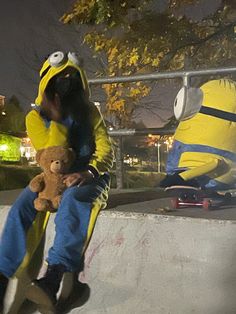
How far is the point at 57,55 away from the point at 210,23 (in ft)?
21.9

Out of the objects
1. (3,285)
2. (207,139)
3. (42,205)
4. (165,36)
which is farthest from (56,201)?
(165,36)

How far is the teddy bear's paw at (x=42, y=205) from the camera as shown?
3.82 meters

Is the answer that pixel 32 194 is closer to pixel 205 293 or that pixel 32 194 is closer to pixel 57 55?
pixel 57 55

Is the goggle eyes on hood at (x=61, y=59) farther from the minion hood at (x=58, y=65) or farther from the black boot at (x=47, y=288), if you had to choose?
the black boot at (x=47, y=288)

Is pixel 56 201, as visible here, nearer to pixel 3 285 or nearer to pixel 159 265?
pixel 3 285

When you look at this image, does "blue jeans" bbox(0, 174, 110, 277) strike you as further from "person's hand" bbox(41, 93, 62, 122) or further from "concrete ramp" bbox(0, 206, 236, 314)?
"person's hand" bbox(41, 93, 62, 122)

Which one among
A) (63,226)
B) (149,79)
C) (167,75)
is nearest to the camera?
(63,226)

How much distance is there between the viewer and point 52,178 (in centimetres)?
389

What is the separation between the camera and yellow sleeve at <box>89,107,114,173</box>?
4012 mm

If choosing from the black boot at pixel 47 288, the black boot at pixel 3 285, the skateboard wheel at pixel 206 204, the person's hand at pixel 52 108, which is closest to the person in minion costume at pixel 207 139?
the skateboard wheel at pixel 206 204

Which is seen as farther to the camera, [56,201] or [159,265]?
[56,201]

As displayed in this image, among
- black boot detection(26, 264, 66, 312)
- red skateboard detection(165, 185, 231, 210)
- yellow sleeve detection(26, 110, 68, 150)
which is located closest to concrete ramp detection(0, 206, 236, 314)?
black boot detection(26, 264, 66, 312)

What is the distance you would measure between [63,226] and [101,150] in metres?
0.71

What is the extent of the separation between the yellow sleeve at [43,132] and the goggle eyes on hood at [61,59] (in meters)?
0.40
